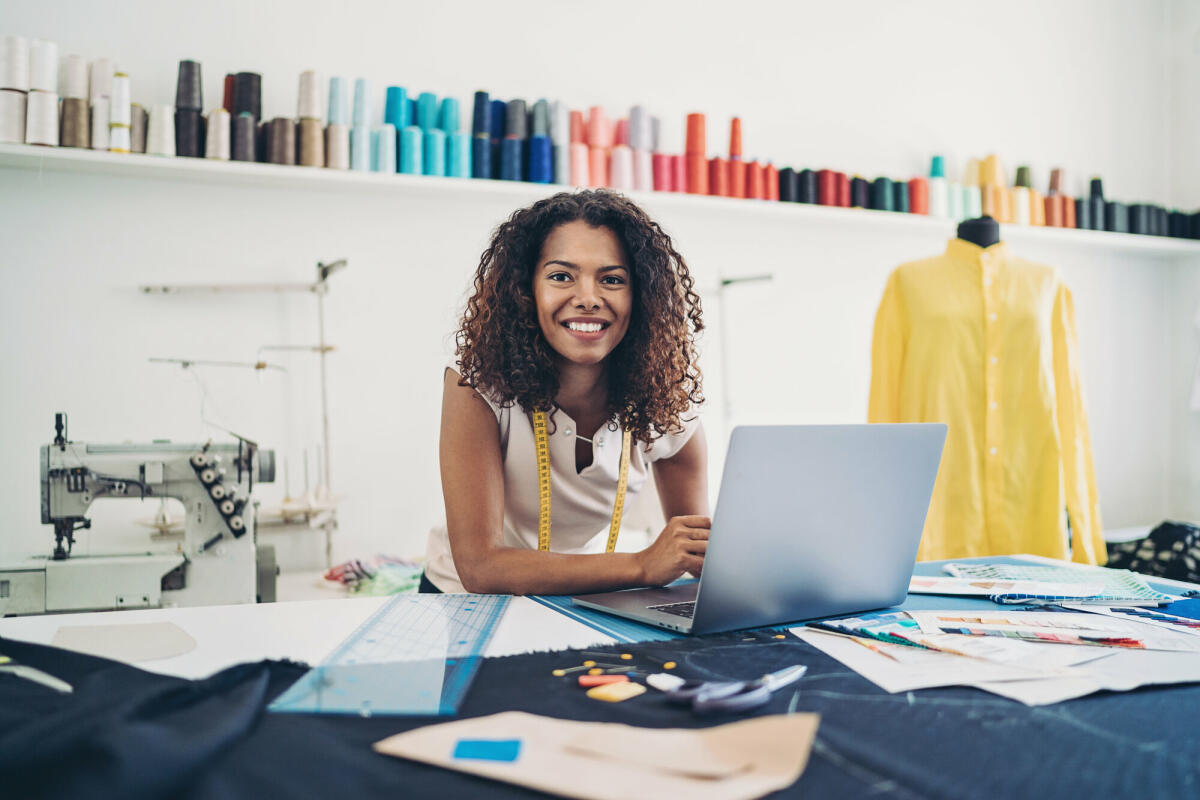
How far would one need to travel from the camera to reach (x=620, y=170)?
10.5 feet

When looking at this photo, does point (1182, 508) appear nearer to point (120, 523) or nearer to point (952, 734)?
point (952, 734)

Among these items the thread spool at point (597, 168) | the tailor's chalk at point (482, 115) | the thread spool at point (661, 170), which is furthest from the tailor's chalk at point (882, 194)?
the tailor's chalk at point (482, 115)

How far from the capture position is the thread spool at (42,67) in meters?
2.60

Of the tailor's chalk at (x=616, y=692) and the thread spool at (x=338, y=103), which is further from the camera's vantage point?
the thread spool at (x=338, y=103)

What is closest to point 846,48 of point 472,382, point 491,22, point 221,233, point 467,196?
point 491,22

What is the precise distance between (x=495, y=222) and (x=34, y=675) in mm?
2615

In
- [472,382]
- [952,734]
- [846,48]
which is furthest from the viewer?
[846,48]

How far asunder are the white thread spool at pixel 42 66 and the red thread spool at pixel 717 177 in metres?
2.27

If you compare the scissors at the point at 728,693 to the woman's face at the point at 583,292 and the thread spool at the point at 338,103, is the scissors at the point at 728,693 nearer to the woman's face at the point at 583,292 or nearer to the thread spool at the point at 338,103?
the woman's face at the point at 583,292

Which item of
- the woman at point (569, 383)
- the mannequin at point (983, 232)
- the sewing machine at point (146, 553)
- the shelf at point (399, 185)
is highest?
the shelf at point (399, 185)

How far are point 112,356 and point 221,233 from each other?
1.82ft

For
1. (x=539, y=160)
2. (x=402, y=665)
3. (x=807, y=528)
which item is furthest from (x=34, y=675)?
(x=539, y=160)

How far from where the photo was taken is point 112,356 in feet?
9.48

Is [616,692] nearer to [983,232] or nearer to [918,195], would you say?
[983,232]
